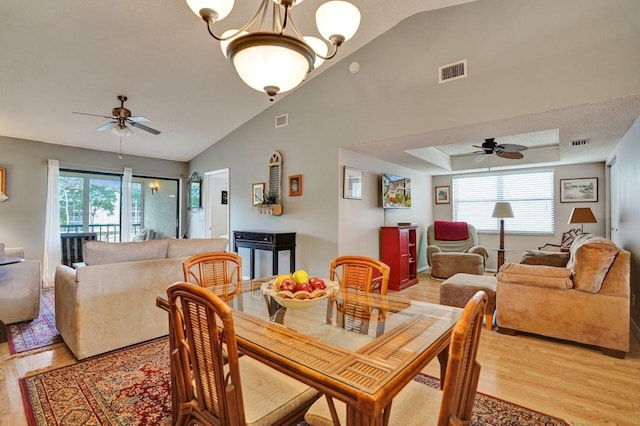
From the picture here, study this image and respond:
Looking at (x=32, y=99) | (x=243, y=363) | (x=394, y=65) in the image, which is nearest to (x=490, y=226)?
(x=394, y=65)

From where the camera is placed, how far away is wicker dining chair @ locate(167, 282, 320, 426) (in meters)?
1.03

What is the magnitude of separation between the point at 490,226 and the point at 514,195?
785 millimetres

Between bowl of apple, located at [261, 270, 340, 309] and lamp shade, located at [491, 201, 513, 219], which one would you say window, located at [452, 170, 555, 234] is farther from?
bowl of apple, located at [261, 270, 340, 309]

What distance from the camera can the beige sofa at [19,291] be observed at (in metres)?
3.26

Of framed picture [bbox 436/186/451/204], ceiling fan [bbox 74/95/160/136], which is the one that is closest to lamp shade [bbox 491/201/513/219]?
framed picture [bbox 436/186/451/204]

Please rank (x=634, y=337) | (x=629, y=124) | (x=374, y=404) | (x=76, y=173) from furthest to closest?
(x=76, y=173) < (x=629, y=124) < (x=634, y=337) < (x=374, y=404)

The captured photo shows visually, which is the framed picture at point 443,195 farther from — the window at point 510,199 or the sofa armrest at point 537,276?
the sofa armrest at point 537,276

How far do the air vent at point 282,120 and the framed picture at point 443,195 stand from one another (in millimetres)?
4157

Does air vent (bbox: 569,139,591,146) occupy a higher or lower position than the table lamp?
higher

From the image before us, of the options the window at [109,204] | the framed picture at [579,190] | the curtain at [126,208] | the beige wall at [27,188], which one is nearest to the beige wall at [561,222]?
the framed picture at [579,190]

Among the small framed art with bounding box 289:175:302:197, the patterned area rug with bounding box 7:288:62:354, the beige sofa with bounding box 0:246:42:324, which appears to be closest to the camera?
the patterned area rug with bounding box 7:288:62:354

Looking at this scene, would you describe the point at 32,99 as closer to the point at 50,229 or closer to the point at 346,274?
the point at 50,229

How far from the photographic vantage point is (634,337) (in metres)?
3.05

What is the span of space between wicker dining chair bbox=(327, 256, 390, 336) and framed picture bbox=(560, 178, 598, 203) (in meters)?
5.71
